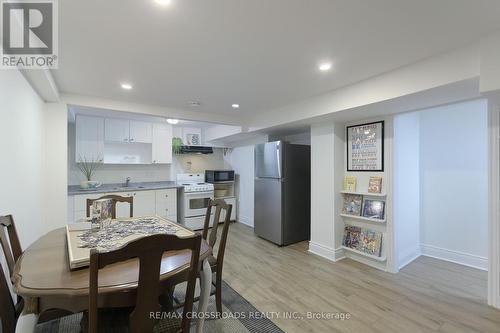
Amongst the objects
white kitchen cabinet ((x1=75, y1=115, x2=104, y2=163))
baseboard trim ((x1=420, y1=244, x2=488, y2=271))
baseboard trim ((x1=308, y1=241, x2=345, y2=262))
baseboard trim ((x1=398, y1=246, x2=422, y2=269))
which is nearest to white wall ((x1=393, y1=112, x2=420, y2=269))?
baseboard trim ((x1=398, y1=246, x2=422, y2=269))

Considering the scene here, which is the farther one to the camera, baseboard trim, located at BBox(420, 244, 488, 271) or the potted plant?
the potted plant

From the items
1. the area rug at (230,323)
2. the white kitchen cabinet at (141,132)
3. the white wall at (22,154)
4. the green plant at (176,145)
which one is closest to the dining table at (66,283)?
the white wall at (22,154)

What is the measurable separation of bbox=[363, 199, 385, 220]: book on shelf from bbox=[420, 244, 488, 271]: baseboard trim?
4.02 ft

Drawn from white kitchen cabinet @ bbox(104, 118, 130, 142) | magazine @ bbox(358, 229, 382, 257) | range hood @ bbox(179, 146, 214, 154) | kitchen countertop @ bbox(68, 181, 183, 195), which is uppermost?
white kitchen cabinet @ bbox(104, 118, 130, 142)

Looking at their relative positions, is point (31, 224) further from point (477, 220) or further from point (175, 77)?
point (477, 220)

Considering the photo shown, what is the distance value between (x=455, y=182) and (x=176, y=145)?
500cm

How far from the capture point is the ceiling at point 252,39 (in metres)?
1.33

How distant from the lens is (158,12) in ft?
4.47

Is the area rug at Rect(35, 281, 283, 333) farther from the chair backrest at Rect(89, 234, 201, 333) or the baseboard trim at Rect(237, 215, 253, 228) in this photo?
the baseboard trim at Rect(237, 215, 253, 228)

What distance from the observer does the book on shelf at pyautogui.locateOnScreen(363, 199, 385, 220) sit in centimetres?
295

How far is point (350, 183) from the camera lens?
3256 millimetres

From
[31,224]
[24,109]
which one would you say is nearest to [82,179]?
[31,224]

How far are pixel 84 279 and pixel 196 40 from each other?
1.66m

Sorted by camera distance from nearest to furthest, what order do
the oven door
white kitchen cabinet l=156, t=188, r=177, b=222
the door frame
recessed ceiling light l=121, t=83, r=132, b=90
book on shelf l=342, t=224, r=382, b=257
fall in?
the door frame → recessed ceiling light l=121, t=83, r=132, b=90 → book on shelf l=342, t=224, r=382, b=257 → white kitchen cabinet l=156, t=188, r=177, b=222 → the oven door
